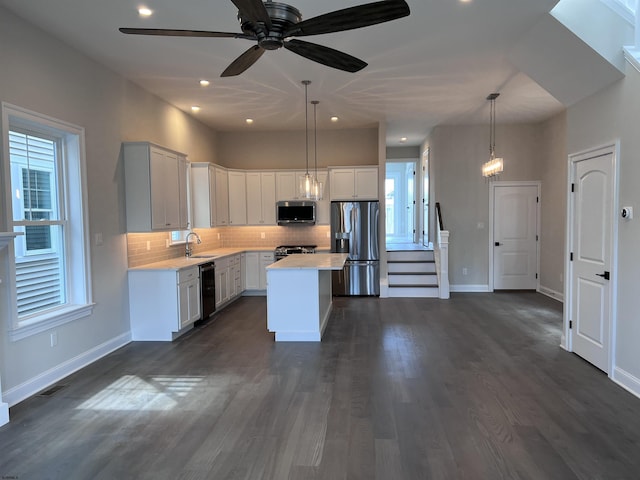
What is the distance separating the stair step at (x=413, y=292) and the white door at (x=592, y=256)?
3132 millimetres

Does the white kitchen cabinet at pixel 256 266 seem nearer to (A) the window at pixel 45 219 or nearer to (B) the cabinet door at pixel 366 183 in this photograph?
(B) the cabinet door at pixel 366 183

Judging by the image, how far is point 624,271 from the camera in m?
3.46

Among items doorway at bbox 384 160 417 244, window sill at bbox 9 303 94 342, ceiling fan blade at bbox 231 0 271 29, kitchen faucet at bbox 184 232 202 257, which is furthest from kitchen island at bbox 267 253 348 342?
doorway at bbox 384 160 417 244

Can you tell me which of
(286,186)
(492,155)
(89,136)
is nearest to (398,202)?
(286,186)

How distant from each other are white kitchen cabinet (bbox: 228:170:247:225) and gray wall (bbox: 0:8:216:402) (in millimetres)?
2243

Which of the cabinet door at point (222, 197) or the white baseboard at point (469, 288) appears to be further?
the white baseboard at point (469, 288)

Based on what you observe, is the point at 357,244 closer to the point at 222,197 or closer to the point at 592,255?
the point at 222,197

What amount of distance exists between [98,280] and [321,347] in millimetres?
2584

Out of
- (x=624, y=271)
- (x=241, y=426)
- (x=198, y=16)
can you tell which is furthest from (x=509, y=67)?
(x=241, y=426)

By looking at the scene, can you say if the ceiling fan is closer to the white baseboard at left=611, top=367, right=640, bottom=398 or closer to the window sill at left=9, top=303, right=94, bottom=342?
the window sill at left=9, top=303, right=94, bottom=342

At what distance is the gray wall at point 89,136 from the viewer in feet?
10.8

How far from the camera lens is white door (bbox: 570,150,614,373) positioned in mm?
3711

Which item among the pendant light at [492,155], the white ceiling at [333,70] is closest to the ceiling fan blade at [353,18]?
the white ceiling at [333,70]

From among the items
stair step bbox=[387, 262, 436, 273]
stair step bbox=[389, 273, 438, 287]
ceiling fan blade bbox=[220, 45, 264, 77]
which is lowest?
stair step bbox=[389, 273, 438, 287]
